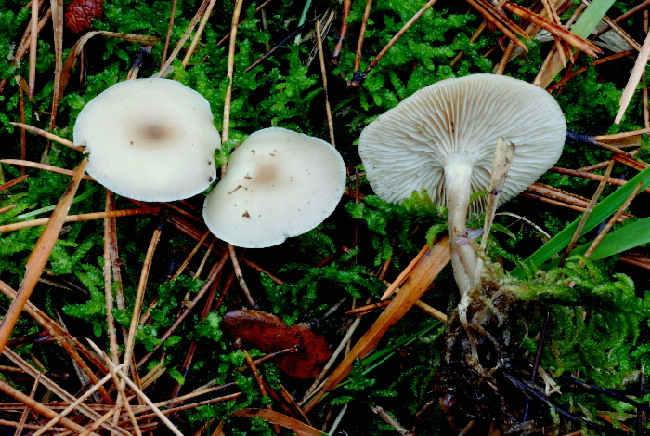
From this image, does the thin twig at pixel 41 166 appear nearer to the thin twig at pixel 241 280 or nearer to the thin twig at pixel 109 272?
the thin twig at pixel 109 272

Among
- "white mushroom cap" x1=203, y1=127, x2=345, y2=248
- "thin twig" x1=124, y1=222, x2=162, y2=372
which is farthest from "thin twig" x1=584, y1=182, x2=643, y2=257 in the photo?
"thin twig" x1=124, y1=222, x2=162, y2=372

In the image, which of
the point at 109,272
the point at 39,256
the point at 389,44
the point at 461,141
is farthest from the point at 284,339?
the point at 389,44

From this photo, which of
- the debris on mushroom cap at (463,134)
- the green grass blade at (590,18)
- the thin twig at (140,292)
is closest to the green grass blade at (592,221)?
the debris on mushroom cap at (463,134)

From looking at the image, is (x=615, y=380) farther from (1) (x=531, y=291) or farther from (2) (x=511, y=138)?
(2) (x=511, y=138)

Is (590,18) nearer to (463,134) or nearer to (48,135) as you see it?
(463,134)

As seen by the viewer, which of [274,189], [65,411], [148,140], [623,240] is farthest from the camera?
[274,189]

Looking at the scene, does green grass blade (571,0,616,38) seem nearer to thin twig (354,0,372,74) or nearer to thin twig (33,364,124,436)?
thin twig (354,0,372,74)
